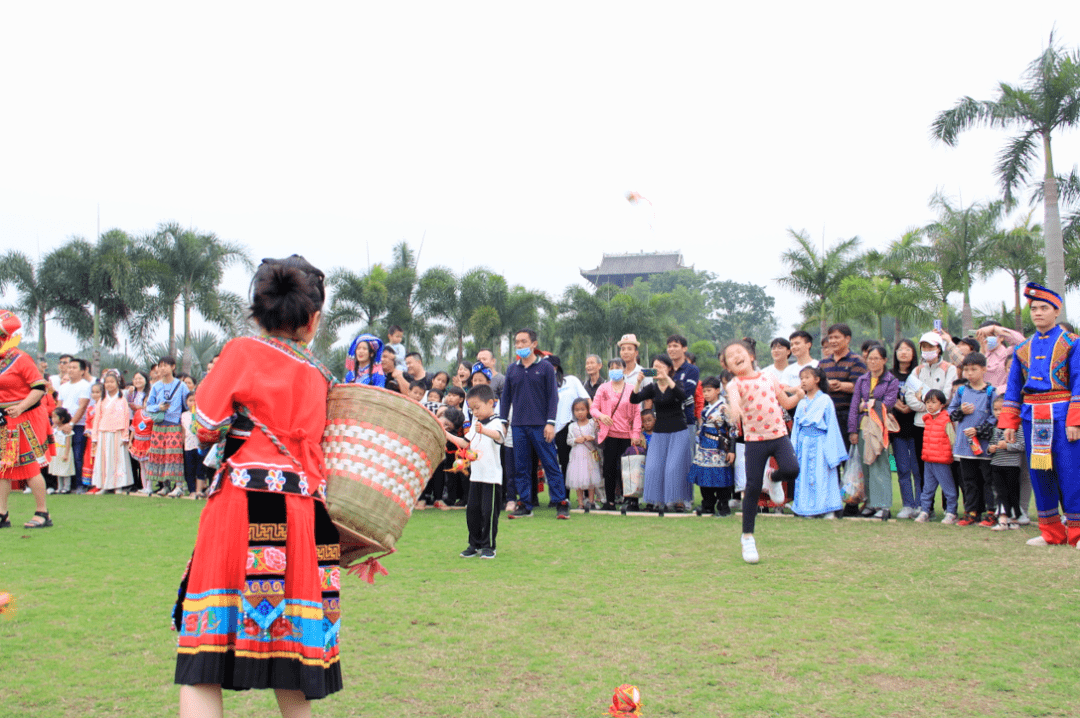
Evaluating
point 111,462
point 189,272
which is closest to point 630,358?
point 111,462

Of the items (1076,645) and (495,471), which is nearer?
(1076,645)

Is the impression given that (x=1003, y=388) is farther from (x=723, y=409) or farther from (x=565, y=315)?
(x=565, y=315)

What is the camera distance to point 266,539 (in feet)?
9.15

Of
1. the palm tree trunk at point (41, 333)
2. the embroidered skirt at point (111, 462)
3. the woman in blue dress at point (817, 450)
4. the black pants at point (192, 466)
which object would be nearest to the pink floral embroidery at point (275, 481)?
the woman in blue dress at point (817, 450)

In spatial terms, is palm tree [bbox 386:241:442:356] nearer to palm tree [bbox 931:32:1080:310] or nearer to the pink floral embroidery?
palm tree [bbox 931:32:1080:310]

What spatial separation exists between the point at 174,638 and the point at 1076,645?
16.0 feet

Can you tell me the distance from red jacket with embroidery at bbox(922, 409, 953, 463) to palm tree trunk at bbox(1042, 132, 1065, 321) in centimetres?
1542

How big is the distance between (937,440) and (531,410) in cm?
453

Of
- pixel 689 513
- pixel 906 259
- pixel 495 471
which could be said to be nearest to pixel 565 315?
pixel 906 259

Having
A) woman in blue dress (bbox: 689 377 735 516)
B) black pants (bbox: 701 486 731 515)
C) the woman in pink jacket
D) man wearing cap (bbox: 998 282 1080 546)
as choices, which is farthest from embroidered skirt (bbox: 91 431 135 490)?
man wearing cap (bbox: 998 282 1080 546)

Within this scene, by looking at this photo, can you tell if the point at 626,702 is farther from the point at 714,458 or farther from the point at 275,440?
the point at 714,458

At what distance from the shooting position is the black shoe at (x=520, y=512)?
9992 mm

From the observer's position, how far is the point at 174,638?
472 centimetres

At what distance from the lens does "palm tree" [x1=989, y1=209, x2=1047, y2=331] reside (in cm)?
2898
